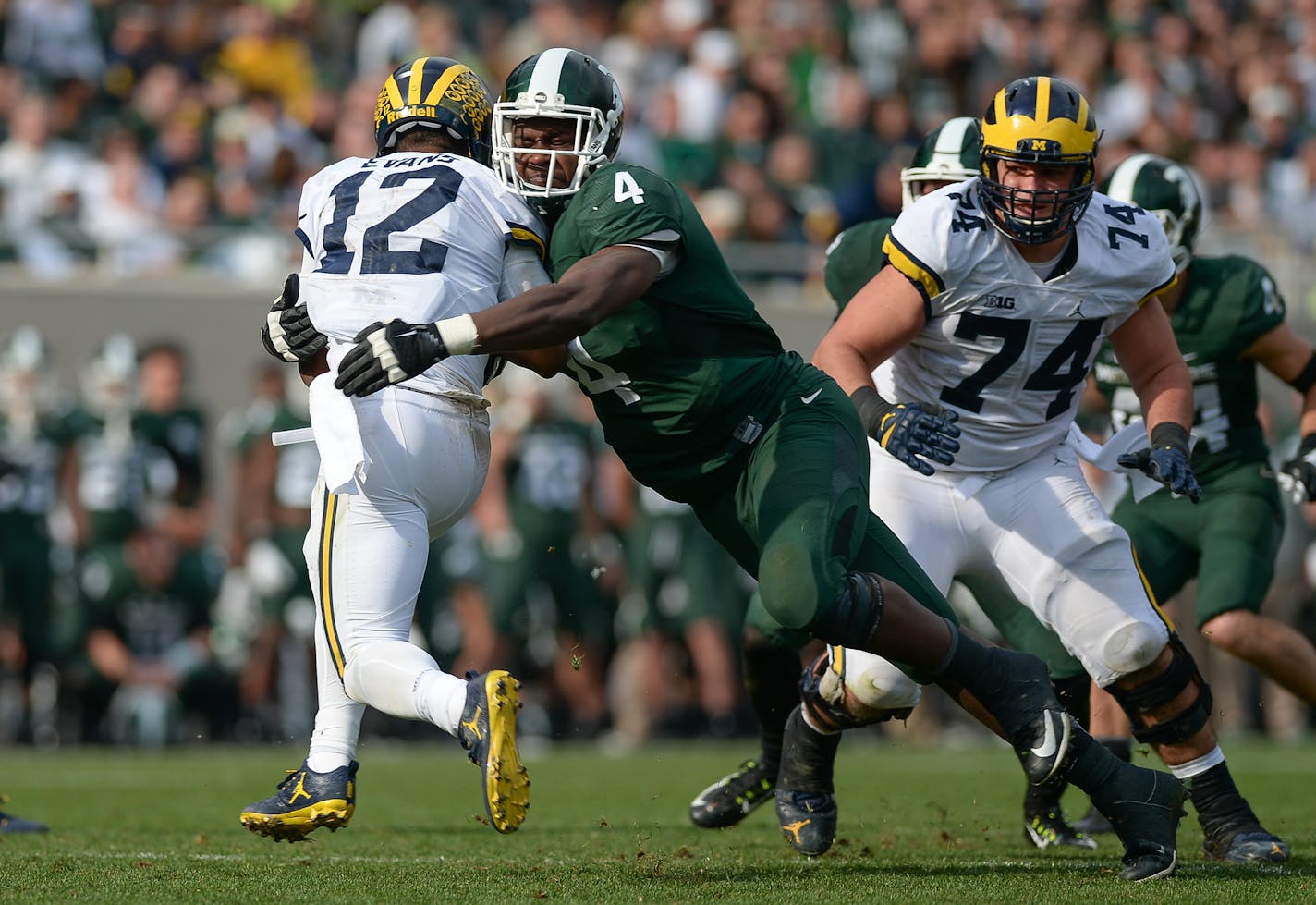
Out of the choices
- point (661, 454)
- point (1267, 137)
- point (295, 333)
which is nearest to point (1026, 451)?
point (661, 454)

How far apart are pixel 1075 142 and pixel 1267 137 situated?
34.0 ft

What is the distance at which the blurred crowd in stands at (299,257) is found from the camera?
966 centimetres

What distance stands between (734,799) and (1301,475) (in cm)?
189

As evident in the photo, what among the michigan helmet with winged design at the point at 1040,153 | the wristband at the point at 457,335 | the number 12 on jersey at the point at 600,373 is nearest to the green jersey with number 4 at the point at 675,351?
the number 12 on jersey at the point at 600,373

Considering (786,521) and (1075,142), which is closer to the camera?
(786,521)

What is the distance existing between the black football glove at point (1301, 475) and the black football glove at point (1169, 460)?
0.87 metres

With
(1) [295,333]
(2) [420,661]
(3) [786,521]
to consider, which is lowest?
(2) [420,661]

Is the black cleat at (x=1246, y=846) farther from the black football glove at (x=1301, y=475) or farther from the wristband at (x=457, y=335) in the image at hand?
the wristband at (x=457, y=335)

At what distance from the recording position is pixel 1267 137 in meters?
14.2

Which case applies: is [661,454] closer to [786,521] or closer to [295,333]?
[786,521]

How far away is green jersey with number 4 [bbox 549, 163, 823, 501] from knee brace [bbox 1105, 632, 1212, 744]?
1.17 metres

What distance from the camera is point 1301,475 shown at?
5.39 metres

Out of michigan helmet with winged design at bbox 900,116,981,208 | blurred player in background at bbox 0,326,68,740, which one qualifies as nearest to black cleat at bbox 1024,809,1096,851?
michigan helmet with winged design at bbox 900,116,981,208

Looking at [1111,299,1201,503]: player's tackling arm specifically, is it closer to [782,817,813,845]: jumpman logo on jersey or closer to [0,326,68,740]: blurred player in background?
[782,817,813,845]: jumpman logo on jersey
